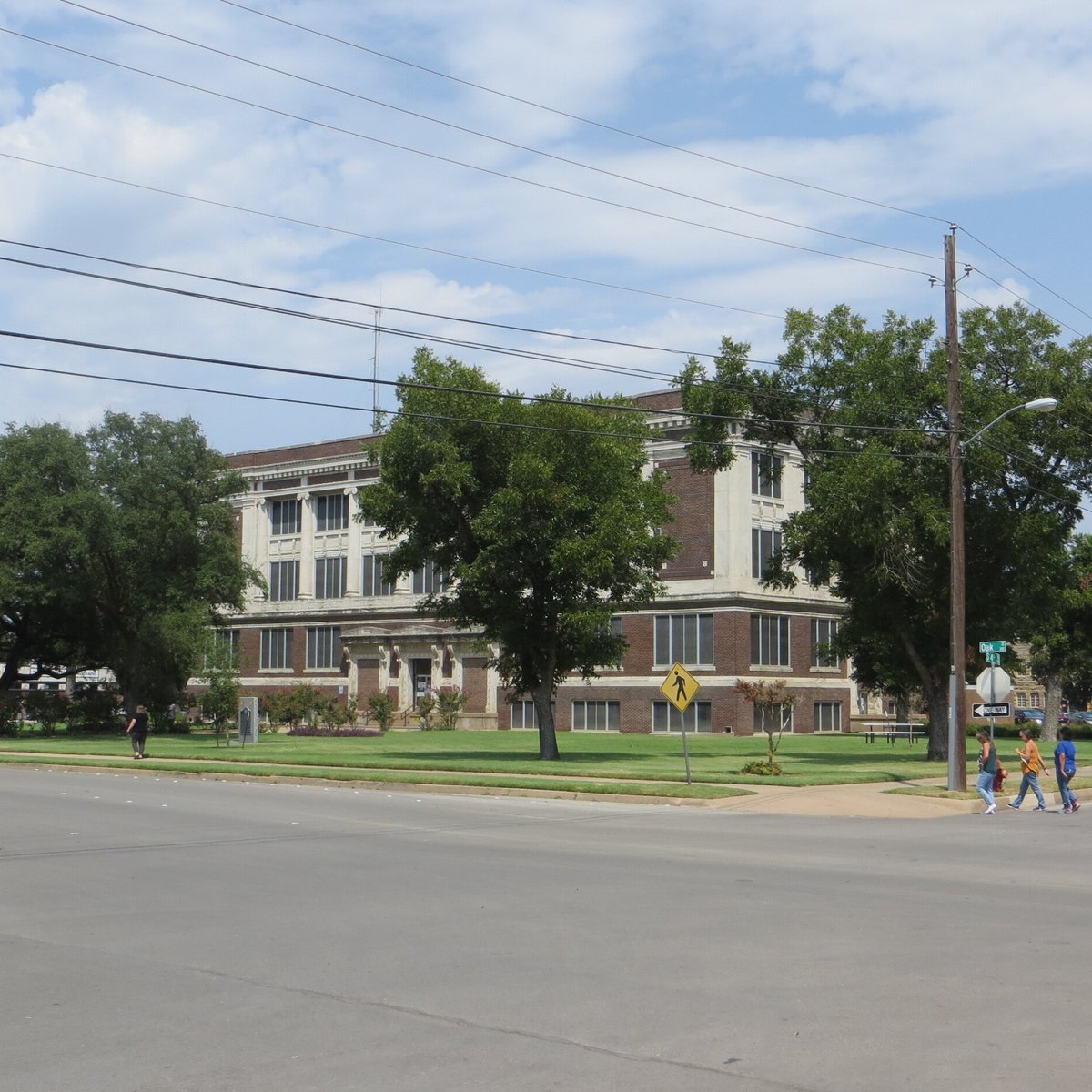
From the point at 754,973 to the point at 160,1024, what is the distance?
387cm

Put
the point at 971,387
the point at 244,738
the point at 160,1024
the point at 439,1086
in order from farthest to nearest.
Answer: the point at 244,738, the point at 971,387, the point at 160,1024, the point at 439,1086

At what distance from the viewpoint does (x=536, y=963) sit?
32.1 ft

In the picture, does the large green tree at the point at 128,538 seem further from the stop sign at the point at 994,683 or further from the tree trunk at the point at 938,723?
the stop sign at the point at 994,683

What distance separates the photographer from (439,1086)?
6652mm

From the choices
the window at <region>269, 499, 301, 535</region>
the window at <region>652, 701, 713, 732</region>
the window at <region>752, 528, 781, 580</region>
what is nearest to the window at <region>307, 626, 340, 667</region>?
the window at <region>269, 499, 301, 535</region>

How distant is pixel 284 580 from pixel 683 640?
3138 cm

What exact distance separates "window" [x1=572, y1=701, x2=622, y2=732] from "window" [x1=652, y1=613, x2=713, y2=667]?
3.79 metres

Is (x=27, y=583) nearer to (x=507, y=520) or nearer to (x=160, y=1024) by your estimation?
(x=507, y=520)

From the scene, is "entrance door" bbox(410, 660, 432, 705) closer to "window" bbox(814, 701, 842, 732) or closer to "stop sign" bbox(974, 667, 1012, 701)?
"window" bbox(814, 701, 842, 732)

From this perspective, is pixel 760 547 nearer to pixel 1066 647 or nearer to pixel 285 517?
pixel 1066 647

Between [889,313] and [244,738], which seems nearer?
[889,313]

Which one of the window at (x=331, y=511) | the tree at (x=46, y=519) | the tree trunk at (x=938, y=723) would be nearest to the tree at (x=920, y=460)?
the tree trunk at (x=938, y=723)

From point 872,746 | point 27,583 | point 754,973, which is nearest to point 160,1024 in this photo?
point 754,973

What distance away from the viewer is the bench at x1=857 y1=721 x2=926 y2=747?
5950 centimetres
